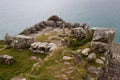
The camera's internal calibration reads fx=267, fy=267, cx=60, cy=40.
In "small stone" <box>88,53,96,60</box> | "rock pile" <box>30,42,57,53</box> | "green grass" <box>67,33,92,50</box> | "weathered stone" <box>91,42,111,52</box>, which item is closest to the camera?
"small stone" <box>88,53,96,60</box>

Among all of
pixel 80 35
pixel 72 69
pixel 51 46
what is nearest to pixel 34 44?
pixel 51 46

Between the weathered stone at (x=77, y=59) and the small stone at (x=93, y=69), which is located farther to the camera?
the weathered stone at (x=77, y=59)

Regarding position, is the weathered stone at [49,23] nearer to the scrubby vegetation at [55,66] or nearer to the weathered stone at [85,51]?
the scrubby vegetation at [55,66]

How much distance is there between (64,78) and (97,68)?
5.45 meters

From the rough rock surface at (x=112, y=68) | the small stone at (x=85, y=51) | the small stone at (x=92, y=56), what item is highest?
the small stone at (x=85, y=51)

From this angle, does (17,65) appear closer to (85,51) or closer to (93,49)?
(85,51)

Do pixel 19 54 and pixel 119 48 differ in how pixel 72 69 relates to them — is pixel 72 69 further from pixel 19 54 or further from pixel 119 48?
pixel 119 48

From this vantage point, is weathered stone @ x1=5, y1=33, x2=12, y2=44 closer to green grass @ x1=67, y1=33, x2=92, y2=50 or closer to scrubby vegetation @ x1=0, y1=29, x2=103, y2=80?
scrubby vegetation @ x1=0, y1=29, x2=103, y2=80

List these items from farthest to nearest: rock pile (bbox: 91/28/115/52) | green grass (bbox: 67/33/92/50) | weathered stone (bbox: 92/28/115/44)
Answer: green grass (bbox: 67/33/92/50), weathered stone (bbox: 92/28/115/44), rock pile (bbox: 91/28/115/52)

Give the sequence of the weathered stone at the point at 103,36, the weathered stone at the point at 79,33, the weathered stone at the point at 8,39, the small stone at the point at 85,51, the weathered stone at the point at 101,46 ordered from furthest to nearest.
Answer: the weathered stone at the point at 8,39, the weathered stone at the point at 79,33, the weathered stone at the point at 103,36, the weathered stone at the point at 101,46, the small stone at the point at 85,51

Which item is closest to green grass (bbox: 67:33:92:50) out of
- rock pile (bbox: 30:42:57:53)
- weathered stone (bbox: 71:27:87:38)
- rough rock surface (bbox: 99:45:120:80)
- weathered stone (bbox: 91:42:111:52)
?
weathered stone (bbox: 71:27:87:38)

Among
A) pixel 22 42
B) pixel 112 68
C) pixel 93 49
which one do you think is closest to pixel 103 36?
pixel 93 49

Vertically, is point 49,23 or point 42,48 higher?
point 49,23

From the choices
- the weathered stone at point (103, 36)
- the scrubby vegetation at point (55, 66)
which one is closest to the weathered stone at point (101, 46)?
the scrubby vegetation at point (55, 66)
